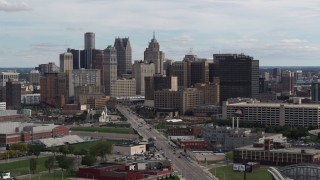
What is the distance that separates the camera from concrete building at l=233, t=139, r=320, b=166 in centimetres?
5268

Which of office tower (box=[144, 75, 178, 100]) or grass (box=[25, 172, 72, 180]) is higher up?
office tower (box=[144, 75, 178, 100])

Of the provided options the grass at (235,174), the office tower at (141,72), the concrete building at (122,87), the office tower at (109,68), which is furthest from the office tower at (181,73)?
the grass at (235,174)

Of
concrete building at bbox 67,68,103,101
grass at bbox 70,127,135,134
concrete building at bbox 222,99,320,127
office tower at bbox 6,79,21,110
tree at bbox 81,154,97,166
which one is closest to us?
tree at bbox 81,154,97,166

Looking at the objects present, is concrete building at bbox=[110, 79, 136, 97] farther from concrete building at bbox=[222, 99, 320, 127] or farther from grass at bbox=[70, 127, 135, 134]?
grass at bbox=[70, 127, 135, 134]

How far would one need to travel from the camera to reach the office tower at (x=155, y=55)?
567 ft

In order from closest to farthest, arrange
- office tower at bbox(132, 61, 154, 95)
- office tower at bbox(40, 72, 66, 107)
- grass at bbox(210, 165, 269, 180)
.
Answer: grass at bbox(210, 165, 269, 180) → office tower at bbox(40, 72, 66, 107) → office tower at bbox(132, 61, 154, 95)

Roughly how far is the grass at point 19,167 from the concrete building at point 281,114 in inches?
1485

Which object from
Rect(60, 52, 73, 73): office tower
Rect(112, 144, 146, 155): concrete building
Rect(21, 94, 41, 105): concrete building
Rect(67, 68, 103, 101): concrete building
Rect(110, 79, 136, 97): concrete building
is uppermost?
Rect(60, 52, 73, 73): office tower

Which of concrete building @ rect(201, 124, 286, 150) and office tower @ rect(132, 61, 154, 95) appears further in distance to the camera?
office tower @ rect(132, 61, 154, 95)

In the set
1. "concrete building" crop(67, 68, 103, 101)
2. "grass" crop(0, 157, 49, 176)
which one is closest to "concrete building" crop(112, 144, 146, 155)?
"grass" crop(0, 157, 49, 176)

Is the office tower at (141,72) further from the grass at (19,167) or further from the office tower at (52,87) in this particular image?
the grass at (19,167)

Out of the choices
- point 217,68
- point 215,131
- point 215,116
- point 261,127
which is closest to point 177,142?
point 215,131

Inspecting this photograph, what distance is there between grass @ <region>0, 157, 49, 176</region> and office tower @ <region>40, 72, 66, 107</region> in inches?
2886

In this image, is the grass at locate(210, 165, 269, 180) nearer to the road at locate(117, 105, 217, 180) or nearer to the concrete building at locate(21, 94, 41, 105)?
the road at locate(117, 105, 217, 180)
